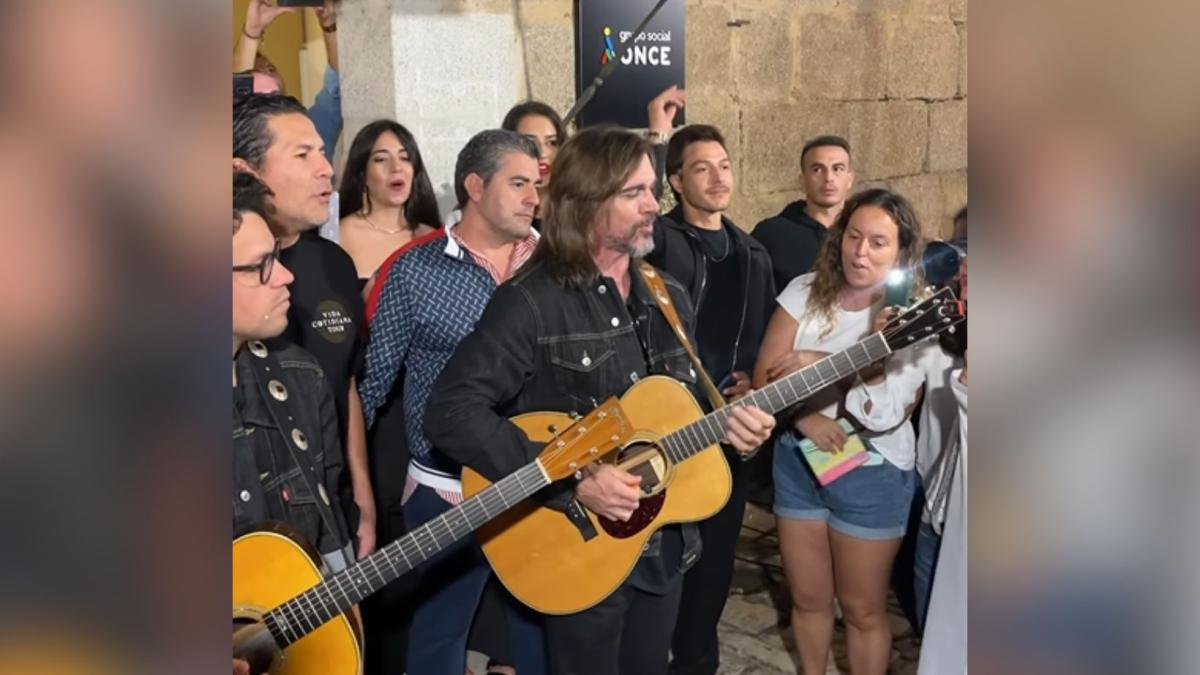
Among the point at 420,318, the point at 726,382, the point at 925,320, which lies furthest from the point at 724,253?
the point at 420,318

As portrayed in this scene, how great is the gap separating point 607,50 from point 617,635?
82 cm

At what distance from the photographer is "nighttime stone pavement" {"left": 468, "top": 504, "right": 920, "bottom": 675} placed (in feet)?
5.82

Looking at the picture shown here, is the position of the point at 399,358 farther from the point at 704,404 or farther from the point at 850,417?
the point at 850,417

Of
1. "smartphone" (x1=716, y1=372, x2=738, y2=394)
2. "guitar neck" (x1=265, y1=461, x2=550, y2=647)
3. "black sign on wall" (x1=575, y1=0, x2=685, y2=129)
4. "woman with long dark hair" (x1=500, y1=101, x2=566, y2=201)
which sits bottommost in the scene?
"guitar neck" (x1=265, y1=461, x2=550, y2=647)

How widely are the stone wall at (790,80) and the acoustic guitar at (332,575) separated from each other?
1.39 feet

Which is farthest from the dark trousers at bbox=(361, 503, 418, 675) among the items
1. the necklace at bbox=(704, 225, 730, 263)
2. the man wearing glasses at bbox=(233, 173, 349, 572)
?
the necklace at bbox=(704, 225, 730, 263)

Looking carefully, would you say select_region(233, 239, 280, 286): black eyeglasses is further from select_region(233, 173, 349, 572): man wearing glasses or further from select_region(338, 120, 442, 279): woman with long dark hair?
select_region(338, 120, 442, 279): woman with long dark hair

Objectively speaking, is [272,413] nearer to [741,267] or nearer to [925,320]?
[741,267]

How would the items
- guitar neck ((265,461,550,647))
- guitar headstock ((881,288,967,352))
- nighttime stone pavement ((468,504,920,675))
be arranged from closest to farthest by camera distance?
guitar neck ((265,461,550,647)) → guitar headstock ((881,288,967,352)) → nighttime stone pavement ((468,504,920,675))

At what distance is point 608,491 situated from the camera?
1.60 metres

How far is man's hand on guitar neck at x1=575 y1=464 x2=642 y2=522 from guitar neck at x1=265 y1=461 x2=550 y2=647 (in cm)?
6
